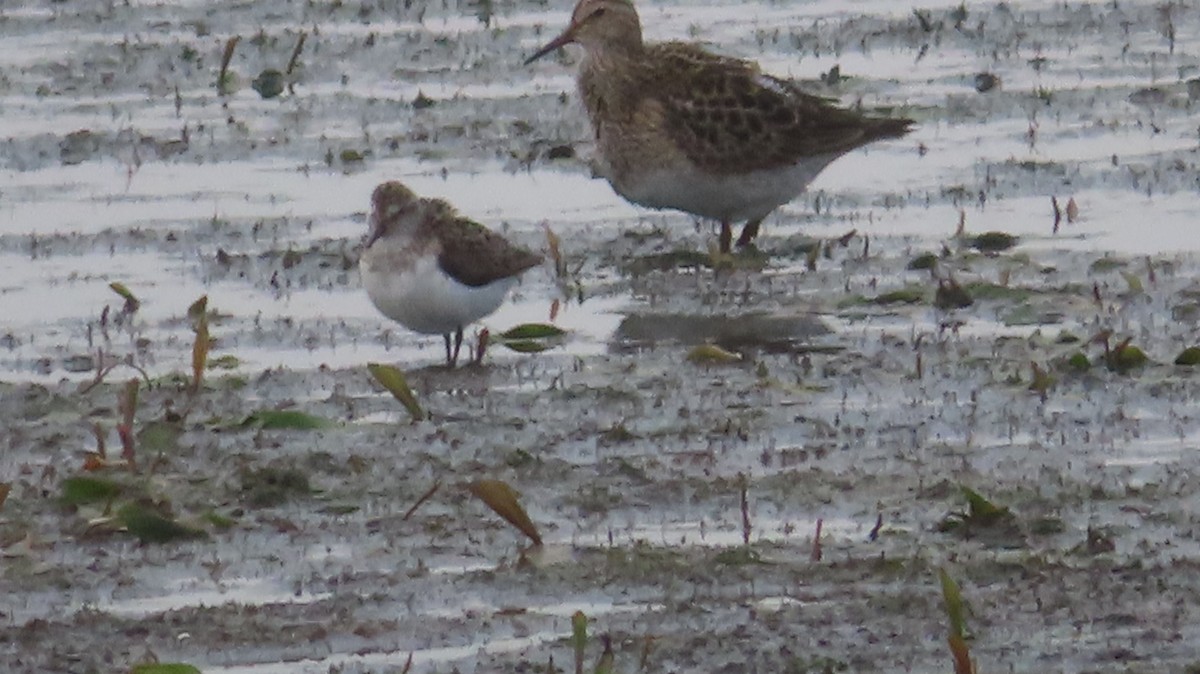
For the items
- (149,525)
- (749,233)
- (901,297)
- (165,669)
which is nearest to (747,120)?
(749,233)

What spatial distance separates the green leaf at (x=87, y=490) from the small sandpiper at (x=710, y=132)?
454 centimetres

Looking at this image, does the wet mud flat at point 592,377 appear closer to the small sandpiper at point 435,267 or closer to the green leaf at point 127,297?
the green leaf at point 127,297

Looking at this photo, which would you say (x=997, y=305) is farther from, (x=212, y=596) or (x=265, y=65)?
(x=265, y=65)

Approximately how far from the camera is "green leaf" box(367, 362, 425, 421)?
9680mm

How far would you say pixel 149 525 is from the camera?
8.36 metres

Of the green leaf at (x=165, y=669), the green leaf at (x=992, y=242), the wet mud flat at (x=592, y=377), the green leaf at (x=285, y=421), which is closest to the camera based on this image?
the green leaf at (x=165, y=669)

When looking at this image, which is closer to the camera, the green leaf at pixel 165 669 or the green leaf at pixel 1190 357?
the green leaf at pixel 165 669

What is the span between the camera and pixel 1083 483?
29.1 ft

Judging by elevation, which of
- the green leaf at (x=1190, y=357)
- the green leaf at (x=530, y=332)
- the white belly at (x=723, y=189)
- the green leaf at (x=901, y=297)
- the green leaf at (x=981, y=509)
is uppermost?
the white belly at (x=723, y=189)

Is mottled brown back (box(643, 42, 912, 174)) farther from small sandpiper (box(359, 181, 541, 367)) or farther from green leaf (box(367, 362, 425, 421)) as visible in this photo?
green leaf (box(367, 362, 425, 421))

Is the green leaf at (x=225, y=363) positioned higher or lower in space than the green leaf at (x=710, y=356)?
lower

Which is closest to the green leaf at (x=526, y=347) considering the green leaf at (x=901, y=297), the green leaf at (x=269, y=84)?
the green leaf at (x=901, y=297)

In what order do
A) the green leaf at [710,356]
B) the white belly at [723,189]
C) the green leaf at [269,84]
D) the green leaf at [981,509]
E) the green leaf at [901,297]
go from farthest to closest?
the green leaf at [269,84] < the white belly at [723,189] < the green leaf at [901,297] < the green leaf at [710,356] < the green leaf at [981,509]

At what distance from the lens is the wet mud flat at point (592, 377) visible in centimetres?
773
